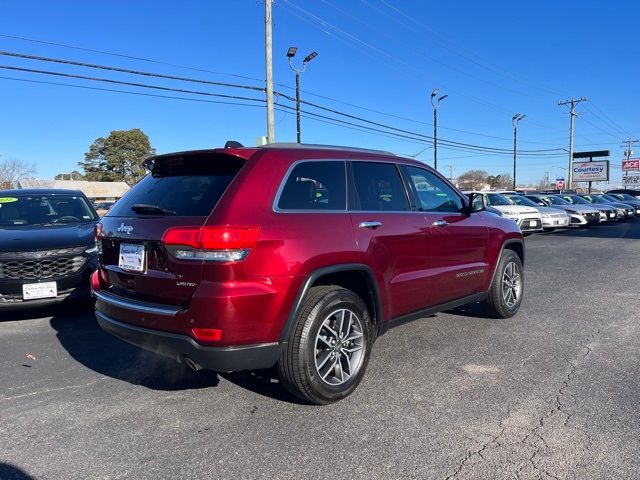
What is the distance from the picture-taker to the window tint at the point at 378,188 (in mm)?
3924

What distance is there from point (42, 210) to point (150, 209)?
463 centimetres

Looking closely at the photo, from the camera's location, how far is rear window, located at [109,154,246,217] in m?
3.22

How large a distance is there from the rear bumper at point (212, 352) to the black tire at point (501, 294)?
3.20 metres

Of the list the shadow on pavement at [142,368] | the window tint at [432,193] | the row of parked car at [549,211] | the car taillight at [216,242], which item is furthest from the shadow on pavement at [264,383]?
the row of parked car at [549,211]

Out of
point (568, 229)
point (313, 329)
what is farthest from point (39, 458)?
point (568, 229)

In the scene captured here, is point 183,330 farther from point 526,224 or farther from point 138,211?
point 526,224

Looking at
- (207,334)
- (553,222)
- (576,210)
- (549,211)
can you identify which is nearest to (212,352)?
(207,334)

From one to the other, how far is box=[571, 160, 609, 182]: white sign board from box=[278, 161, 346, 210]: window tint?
64.3 metres

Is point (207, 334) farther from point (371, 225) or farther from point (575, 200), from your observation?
point (575, 200)

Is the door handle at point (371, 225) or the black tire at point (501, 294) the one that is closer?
the door handle at point (371, 225)

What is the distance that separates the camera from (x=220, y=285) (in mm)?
2934

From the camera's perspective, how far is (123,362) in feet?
14.7

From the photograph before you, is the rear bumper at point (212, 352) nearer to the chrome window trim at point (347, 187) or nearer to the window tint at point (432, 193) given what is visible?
the chrome window trim at point (347, 187)

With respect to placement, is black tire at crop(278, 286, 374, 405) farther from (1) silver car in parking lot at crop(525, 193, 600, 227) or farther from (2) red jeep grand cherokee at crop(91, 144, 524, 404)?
(1) silver car in parking lot at crop(525, 193, 600, 227)
